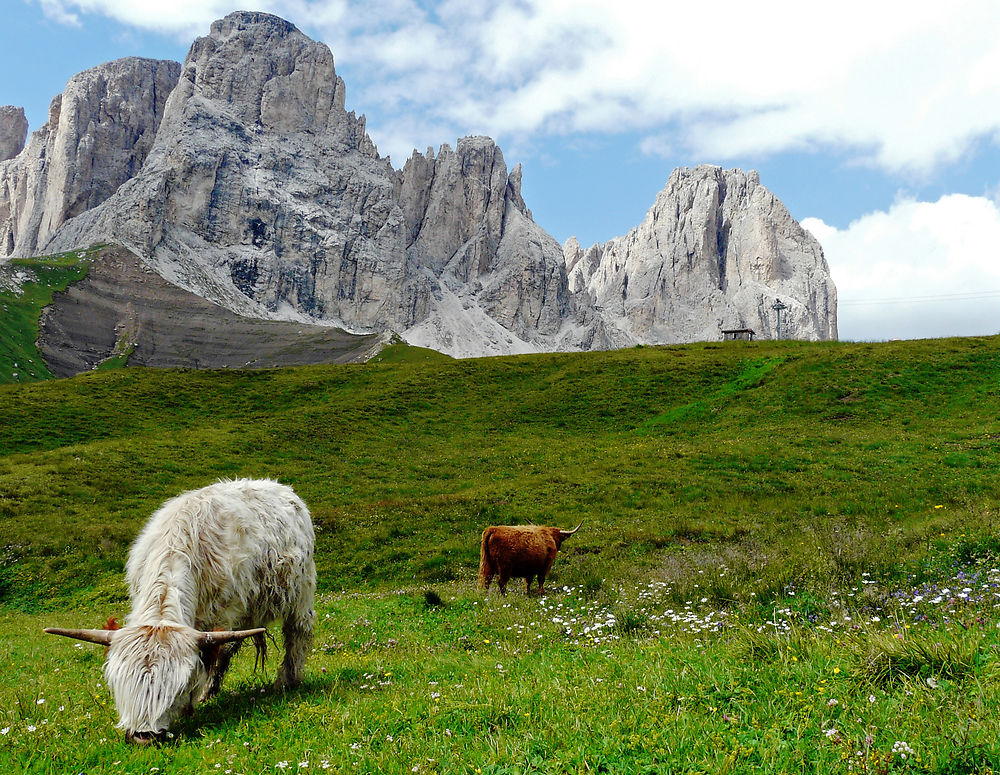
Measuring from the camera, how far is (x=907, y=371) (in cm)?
4250

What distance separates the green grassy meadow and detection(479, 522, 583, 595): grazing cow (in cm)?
69

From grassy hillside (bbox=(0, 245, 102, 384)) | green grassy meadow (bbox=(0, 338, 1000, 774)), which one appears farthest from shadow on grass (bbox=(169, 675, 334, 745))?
grassy hillside (bbox=(0, 245, 102, 384))

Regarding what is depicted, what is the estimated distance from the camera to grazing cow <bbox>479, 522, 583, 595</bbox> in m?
14.2

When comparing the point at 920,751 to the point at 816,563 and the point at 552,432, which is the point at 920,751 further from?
the point at 552,432

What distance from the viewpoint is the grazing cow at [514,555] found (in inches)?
558

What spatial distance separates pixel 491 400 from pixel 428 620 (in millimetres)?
38232

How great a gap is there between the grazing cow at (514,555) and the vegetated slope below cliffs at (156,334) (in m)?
144

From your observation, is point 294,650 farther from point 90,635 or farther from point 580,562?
point 580,562

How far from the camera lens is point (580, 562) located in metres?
16.7

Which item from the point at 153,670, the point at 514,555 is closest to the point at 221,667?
the point at 153,670

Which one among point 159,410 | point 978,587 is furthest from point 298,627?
point 159,410

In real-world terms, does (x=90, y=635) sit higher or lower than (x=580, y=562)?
higher

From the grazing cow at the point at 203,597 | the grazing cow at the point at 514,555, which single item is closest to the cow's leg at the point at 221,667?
the grazing cow at the point at 203,597

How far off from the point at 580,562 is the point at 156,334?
609 ft
